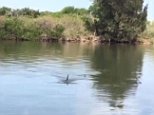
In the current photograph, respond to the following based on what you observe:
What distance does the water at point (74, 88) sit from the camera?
16.3m

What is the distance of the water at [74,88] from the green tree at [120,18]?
28.7 meters

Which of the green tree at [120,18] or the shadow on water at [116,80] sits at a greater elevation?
the green tree at [120,18]

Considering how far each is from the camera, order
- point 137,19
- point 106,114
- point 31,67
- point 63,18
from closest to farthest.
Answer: point 106,114 → point 31,67 → point 137,19 → point 63,18

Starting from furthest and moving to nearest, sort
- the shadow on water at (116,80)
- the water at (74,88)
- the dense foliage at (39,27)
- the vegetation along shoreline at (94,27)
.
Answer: the vegetation along shoreline at (94,27) < the dense foliage at (39,27) < the shadow on water at (116,80) < the water at (74,88)

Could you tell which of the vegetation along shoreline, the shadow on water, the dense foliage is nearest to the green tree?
the vegetation along shoreline

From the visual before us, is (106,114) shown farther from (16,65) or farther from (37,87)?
(16,65)

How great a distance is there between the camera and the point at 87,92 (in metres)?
19.8

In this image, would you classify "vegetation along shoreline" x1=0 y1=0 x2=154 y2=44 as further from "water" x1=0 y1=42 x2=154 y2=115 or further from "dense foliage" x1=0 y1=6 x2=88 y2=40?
"water" x1=0 y1=42 x2=154 y2=115

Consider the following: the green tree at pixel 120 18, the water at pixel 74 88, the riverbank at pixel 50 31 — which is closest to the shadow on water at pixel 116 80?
the water at pixel 74 88

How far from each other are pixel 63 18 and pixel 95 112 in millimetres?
50044

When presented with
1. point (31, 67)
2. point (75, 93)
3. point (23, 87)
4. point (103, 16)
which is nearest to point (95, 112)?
point (75, 93)

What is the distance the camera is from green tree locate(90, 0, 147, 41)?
60344 mm

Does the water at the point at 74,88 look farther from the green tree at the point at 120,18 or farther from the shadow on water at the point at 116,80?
the green tree at the point at 120,18

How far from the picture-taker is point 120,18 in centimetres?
6044
